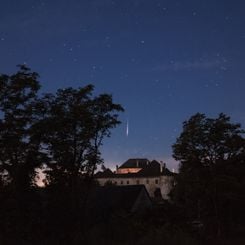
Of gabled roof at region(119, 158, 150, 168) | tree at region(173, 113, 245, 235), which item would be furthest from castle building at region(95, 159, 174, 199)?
tree at region(173, 113, 245, 235)

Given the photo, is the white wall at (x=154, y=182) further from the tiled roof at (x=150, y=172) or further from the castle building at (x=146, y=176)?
the tiled roof at (x=150, y=172)

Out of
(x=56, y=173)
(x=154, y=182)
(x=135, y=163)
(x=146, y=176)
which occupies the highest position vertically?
(x=135, y=163)

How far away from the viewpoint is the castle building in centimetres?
13089

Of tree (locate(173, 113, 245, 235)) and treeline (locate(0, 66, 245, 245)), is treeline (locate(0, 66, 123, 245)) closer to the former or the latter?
treeline (locate(0, 66, 245, 245))

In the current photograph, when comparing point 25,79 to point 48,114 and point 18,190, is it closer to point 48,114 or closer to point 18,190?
point 48,114

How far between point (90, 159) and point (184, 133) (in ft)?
37.3

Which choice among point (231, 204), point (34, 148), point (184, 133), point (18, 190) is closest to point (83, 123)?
point (34, 148)

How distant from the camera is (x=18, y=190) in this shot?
23.7 m

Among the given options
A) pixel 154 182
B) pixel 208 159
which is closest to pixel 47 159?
pixel 208 159

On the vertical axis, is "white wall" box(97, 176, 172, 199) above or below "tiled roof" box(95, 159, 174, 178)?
below

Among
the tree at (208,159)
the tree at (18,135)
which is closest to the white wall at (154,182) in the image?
the tree at (208,159)

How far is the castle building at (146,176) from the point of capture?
13089cm

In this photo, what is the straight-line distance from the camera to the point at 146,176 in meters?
139

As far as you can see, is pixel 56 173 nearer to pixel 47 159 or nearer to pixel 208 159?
pixel 47 159
